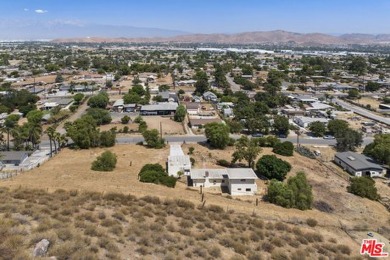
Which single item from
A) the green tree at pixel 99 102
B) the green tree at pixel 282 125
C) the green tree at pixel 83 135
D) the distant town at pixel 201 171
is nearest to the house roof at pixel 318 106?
the distant town at pixel 201 171

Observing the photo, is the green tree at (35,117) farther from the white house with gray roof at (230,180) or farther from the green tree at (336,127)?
the green tree at (336,127)

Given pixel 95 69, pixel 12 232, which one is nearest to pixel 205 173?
pixel 12 232

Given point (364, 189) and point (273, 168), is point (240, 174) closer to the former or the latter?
point (273, 168)

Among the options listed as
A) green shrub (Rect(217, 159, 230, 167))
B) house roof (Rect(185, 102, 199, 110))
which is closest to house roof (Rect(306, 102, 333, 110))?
house roof (Rect(185, 102, 199, 110))

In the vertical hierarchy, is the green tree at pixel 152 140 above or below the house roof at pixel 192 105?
below

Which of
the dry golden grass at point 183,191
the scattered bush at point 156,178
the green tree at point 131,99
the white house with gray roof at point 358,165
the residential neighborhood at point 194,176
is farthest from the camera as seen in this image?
the green tree at point 131,99

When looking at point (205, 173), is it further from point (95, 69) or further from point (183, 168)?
point (95, 69)

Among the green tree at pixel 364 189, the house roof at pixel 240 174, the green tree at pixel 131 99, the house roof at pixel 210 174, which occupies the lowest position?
the green tree at pixel 364 189
